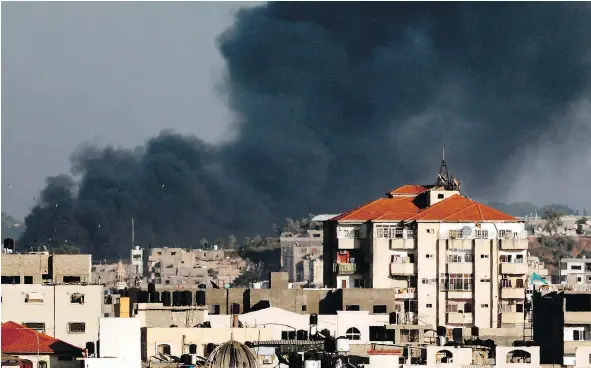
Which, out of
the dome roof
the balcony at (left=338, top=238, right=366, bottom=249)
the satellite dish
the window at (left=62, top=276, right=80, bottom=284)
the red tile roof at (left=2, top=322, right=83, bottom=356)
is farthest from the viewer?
the balcony at (left=338, top=238, right=366, bottom=249)

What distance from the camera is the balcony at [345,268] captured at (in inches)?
3477

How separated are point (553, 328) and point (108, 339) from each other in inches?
682

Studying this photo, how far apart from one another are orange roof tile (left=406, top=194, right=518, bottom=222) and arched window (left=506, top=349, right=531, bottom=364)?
97.1ft

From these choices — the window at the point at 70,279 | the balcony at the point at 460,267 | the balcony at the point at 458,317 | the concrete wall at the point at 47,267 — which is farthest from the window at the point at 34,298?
the balcony at the point at 460,267

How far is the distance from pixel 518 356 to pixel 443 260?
95.8 feet

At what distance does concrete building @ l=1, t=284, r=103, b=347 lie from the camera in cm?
6619

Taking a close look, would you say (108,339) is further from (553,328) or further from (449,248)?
(449,248)

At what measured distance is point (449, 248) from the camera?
87.6m

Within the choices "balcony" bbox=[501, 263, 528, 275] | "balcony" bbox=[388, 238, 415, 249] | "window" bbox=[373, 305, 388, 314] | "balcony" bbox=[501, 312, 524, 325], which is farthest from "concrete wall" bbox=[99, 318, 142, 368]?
"balcony" bbox=[388, 238, 415, 249]

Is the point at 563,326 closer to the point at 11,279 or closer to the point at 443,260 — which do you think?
the point at 11,279

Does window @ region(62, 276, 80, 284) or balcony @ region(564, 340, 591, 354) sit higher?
window @ region(62, 276, 80, 284)

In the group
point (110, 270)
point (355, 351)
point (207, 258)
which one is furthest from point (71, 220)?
point (355, 351)

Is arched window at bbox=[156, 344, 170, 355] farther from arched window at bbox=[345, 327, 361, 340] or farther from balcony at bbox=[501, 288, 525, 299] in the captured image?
balcony at bbox=[501, 288, 525, 299]

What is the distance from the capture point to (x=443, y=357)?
57438mm
